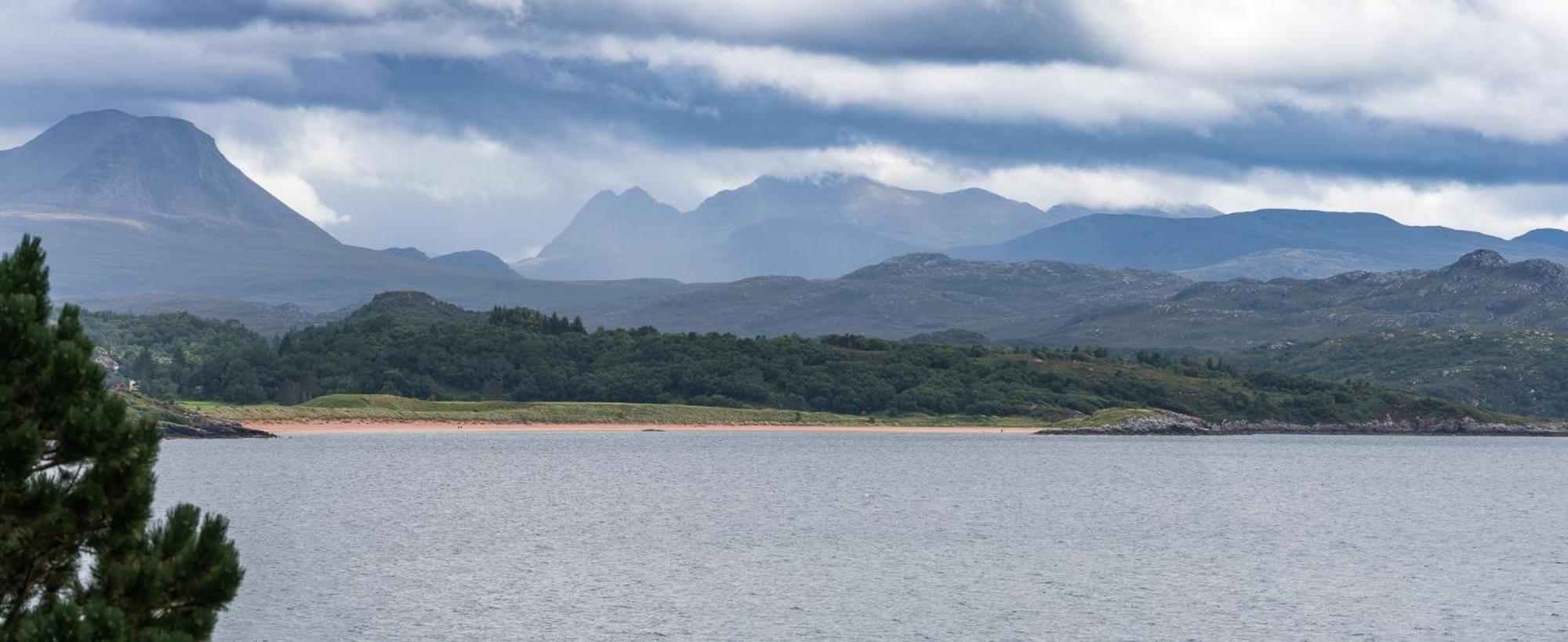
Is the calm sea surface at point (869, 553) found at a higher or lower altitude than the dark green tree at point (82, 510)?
lower

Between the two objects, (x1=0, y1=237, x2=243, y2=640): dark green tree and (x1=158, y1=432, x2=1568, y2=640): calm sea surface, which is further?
(x1=158, y1=432, x2=1568, y2=640): calm sea surface

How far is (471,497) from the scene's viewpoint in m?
120

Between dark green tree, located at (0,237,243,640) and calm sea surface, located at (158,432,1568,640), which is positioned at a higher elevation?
dark green tree, located at (0,237,243,640)

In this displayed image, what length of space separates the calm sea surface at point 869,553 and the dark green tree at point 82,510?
3175cm

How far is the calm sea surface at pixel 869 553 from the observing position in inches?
2507

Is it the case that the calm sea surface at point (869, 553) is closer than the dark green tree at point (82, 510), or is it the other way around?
the dark green tree at point (82, 510)

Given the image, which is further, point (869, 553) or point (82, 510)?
point (869, 553)

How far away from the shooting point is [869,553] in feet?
287

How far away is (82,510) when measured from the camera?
27.0m

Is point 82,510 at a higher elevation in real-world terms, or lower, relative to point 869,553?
higher

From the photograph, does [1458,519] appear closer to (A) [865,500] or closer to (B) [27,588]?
(A) [865,500]

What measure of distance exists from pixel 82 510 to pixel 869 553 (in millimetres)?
63206

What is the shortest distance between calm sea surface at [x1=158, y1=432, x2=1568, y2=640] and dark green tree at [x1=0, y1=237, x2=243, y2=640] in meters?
31.8

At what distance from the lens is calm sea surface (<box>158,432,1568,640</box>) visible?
63688mm
